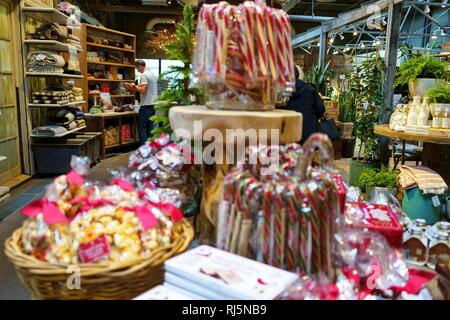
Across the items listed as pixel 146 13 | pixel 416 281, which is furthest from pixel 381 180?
pixel 146 13

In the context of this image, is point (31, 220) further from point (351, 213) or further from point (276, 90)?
point (351, 213)

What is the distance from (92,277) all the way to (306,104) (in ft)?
9.34

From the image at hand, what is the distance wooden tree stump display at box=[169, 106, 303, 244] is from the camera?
1.31 metres

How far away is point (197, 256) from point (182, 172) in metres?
0.55

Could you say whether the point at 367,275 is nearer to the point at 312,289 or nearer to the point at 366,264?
the point at 366,264

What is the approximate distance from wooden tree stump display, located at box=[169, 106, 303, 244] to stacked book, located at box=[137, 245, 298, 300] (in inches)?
13.9

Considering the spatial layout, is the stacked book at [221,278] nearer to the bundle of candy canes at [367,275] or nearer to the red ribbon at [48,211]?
the bundle of candy canes at [367,275]

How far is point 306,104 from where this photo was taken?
350 centimetres

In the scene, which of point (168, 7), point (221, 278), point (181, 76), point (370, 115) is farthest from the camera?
point (168, 7)

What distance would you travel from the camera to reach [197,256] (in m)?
1.08

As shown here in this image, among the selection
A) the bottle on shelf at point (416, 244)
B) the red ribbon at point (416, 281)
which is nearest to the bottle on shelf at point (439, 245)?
the bottle on shelf at point (416, 244)

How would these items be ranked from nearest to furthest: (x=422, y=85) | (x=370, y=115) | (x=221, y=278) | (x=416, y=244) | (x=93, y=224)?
(x=221, y=278) < (x=93, y=224) < (x=416, y=244) < (x=422, y=85) < (x=370, y=115)

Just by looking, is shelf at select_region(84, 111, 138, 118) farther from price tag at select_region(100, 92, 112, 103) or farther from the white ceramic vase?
the white ceramic vase

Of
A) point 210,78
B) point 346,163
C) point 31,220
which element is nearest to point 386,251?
point 210,78
